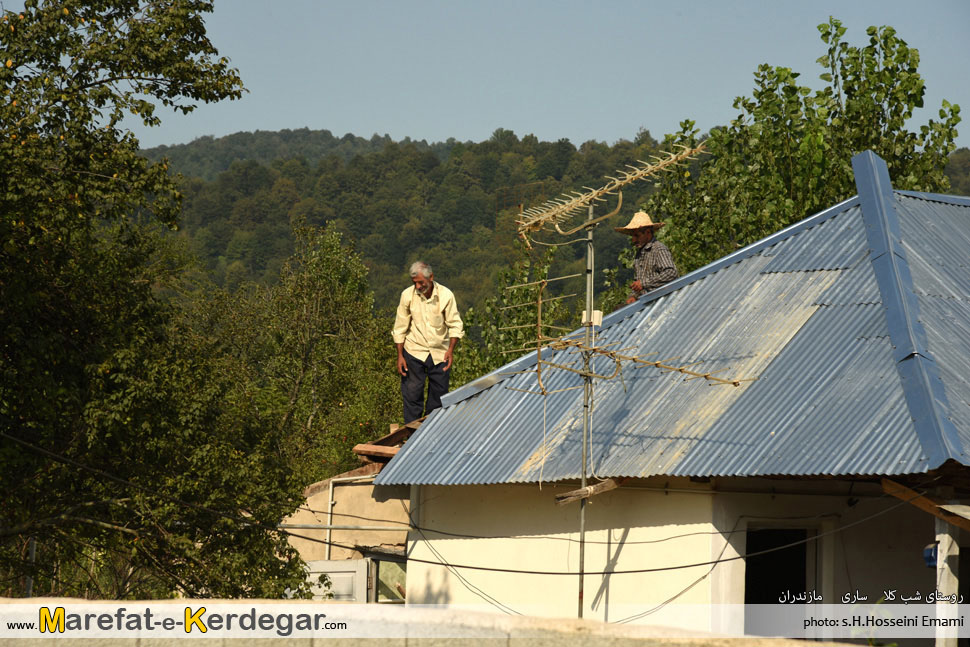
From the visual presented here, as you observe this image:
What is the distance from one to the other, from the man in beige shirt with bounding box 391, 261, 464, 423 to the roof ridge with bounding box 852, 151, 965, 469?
15.6ft

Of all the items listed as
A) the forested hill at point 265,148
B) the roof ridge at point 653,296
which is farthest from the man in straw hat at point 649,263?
the forested hill at point 265,148

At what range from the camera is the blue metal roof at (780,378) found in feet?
33.6

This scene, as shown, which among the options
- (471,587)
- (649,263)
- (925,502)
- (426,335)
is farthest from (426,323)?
(925,502)

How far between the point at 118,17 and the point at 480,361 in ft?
50.1

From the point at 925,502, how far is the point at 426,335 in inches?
256

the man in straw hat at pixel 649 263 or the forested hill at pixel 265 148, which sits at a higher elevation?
the forested hill at pixel 265 148

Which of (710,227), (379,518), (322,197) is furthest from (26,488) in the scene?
(322,197)

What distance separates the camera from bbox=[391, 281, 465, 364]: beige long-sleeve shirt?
47.6 feet

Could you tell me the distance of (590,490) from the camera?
35.2ft

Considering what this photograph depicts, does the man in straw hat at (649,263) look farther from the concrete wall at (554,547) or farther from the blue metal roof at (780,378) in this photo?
the concrete wall at (554,547)

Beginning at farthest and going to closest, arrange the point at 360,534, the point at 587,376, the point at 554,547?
the point at 360,534 < the point at 554,547 < the point at 587,376

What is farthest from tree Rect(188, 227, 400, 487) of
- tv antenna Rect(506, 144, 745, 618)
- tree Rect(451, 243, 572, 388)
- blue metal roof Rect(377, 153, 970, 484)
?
tv antenna Rect(506, 144, 745, 618)

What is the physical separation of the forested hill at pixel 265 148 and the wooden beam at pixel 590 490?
111m

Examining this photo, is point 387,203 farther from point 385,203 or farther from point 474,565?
point 474,565
